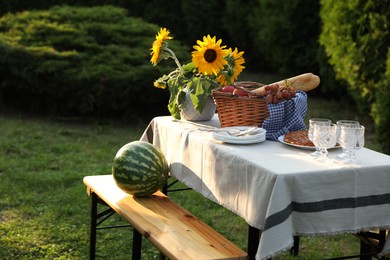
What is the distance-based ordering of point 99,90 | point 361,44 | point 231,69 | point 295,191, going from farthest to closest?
point 99,90 < point 361,44 < point 231,69 < point 295,191

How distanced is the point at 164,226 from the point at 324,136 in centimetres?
94

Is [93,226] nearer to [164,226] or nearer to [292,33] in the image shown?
[164,226]

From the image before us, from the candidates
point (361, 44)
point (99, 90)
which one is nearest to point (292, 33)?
point (361, 44)

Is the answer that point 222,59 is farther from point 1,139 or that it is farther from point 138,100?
point 138,100

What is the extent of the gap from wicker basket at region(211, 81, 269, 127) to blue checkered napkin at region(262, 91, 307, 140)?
0.07m

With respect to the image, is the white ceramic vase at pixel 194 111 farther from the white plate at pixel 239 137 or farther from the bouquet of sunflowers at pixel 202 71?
the white plate at pixel 239 137

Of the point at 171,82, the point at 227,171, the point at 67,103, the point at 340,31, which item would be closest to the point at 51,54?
the point at 67,103

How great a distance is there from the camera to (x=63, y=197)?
19.3 ft

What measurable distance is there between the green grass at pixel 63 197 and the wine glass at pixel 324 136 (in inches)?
67.6

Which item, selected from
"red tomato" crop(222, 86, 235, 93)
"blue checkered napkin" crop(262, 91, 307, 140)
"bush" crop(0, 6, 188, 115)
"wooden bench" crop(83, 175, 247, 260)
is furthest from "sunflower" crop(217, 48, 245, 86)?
"bush" crop(0, 6, 188, 115)

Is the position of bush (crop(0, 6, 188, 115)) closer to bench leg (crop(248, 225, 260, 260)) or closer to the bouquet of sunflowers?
the bouquet of sunflowers

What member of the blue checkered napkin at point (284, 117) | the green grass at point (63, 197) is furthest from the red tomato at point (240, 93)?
the green grass at point (63, 197)

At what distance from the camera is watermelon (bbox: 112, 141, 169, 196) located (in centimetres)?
381

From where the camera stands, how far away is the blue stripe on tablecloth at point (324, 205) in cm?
295
